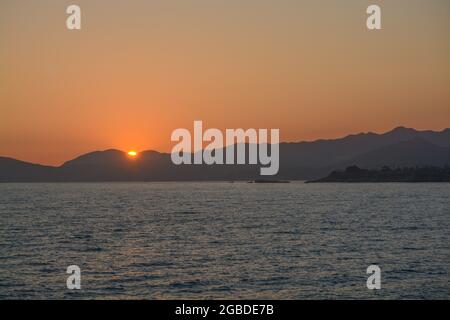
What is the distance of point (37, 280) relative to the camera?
133ft

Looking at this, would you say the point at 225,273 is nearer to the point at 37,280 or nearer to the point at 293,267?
the point at 293,267

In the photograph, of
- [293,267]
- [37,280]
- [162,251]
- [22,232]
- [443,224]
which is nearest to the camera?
[37,280]

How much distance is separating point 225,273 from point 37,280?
13.4 meters

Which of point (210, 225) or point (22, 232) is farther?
point (210, 225)

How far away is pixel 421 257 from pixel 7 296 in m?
34.0
